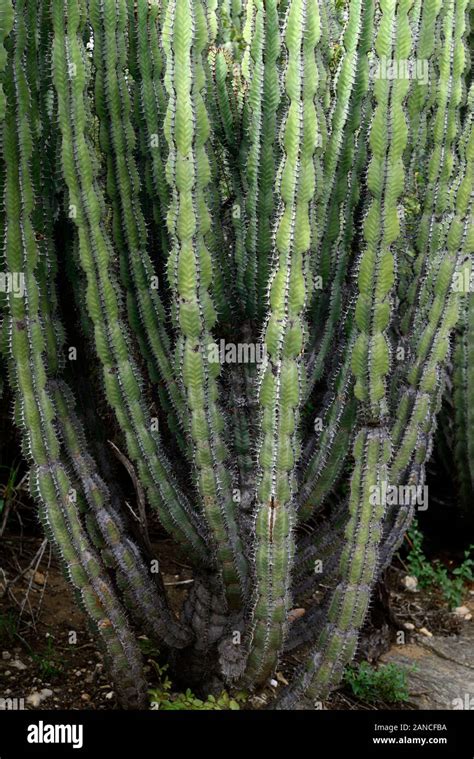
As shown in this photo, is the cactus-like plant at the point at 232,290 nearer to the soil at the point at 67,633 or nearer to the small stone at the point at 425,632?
the soil at the point at 67,633

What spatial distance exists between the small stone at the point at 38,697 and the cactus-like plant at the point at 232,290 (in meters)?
0.37

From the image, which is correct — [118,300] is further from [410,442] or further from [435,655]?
[435,655]

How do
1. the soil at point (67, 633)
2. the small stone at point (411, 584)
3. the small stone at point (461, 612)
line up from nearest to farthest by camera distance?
the soil at point (67, 633), the small stone at point (461, 612), the small stone at point (411, 584)

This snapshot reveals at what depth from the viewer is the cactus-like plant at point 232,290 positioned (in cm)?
277

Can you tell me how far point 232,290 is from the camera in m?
3.32

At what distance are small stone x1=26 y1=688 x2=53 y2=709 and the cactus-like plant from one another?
0.37 m

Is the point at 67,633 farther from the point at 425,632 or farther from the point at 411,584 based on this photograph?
the point at 411,584

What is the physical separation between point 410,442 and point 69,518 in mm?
1286

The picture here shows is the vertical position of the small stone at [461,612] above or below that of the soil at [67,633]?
below

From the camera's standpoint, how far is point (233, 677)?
3436mm

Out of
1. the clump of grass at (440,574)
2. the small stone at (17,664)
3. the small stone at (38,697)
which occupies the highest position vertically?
the clump of grass at (440,574)

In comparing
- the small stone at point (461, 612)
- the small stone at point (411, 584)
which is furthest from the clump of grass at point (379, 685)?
the small stone at point (411, 584)

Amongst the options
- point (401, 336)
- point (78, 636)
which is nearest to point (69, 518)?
point (78, 636)

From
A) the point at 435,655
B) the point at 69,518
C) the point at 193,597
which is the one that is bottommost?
the point at 435,655
